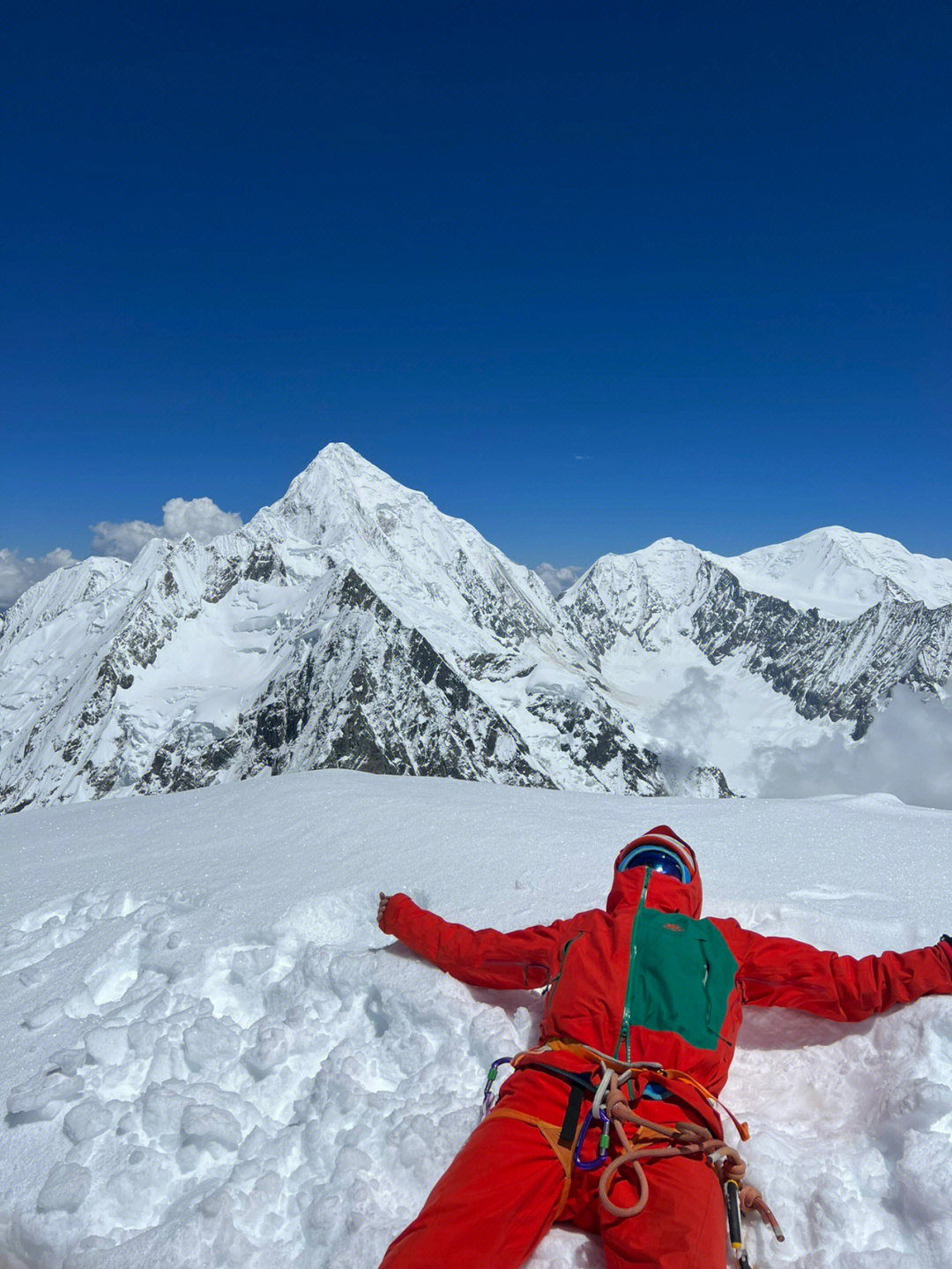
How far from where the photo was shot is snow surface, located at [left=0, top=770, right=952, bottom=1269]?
2801 millimetres

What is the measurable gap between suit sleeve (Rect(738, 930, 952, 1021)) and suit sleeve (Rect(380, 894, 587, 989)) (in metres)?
0.97

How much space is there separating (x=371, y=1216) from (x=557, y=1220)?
0.76m

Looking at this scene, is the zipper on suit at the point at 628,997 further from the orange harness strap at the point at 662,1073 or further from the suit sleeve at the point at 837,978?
the suit sleeve at the point at 837,978

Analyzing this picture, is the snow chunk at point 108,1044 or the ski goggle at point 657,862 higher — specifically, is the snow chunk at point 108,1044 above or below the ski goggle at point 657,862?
below

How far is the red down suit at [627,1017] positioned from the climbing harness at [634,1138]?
43 mm

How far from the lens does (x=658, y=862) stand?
4.27 metres

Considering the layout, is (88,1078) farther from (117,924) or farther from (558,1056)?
(558,1056)

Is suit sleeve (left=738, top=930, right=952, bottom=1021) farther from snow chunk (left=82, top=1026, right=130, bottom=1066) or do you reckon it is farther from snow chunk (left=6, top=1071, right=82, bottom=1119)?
snow chunk (left=6, top=1071, right=82, bottom=1119)

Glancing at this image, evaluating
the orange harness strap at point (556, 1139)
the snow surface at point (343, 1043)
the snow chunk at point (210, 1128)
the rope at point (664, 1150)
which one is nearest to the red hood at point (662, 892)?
the snow surface at point (343, 1043)

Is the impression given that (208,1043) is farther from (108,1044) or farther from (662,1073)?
(662,1073)

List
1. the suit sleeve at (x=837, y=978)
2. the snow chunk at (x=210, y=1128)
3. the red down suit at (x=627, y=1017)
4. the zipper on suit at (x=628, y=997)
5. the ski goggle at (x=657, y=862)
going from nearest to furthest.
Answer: the red down suit at (x=627, y=1017) → the snow chunk at (x=210, y=1128) → the zipper on suit at (x=628, y=997) → the suit sleeve at (x=837, y=978) → the ski goggle at (x=657, y=862)

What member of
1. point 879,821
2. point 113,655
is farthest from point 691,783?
point 879,821

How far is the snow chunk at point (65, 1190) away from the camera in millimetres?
2908

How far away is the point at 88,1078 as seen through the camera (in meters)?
3.52
